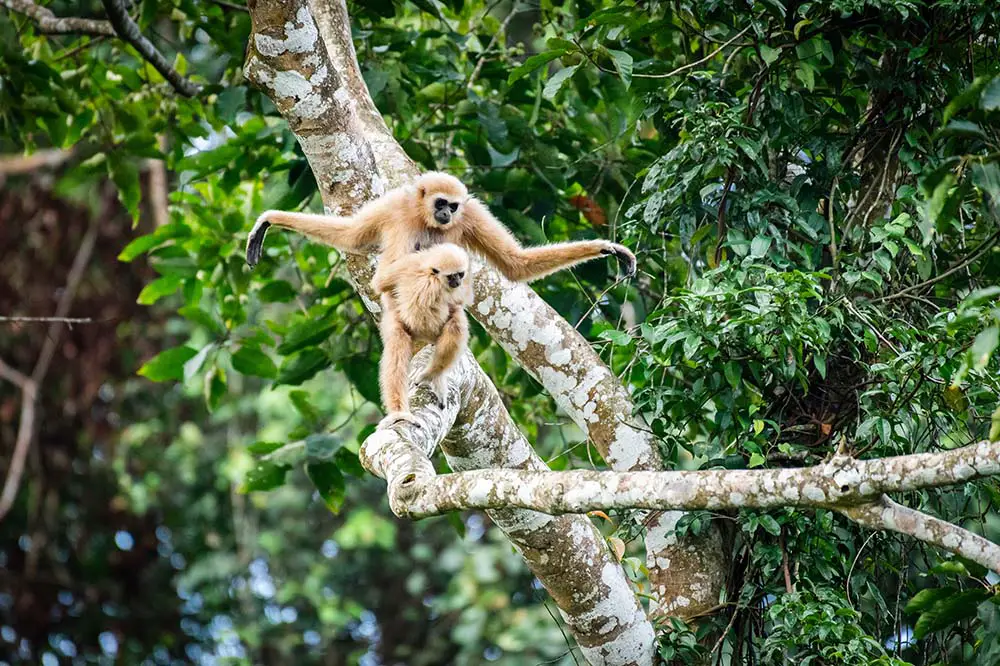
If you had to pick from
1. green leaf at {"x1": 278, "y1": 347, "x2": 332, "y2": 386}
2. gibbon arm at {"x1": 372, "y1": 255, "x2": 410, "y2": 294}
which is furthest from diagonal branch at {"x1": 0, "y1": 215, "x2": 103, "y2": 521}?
gibbon arm at {"x1": 372, "y1": 255, "x2": 410, "y2": 294}

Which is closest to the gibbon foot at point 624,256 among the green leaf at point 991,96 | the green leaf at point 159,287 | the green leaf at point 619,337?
the green leaf at point 619,337

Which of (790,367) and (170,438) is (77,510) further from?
(790,367)

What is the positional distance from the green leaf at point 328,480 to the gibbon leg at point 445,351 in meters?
1.27

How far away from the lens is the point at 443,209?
4.82 meters

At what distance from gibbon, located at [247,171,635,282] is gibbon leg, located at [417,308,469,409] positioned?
1.45 feet

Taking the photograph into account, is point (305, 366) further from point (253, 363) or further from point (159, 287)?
point (159, 287)

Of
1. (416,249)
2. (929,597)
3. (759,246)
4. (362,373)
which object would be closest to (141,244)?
(362,373)

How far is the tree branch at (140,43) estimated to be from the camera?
5.69 m

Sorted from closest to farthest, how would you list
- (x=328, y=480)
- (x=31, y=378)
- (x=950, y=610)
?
1. (x=950, y=610)
2. (x=328, y=480)
3. (x=31, y=378)

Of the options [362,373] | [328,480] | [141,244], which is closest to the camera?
→ [328,480]

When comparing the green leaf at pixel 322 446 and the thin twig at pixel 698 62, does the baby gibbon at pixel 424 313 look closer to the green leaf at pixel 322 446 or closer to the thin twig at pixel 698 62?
the green leaf at pixel 322 446

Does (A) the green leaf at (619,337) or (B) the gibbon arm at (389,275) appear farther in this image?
(B) the gibbon arm at (389,275)

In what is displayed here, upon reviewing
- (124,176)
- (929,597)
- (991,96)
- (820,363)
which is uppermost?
(991,96)

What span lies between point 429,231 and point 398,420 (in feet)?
3.95
